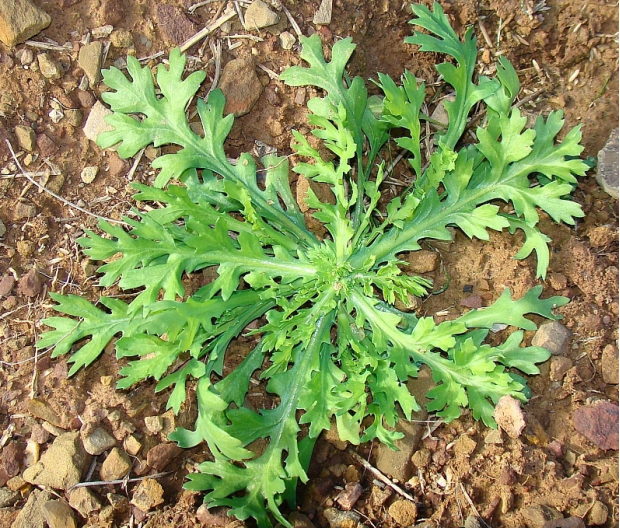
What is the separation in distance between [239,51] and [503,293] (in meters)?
1.86

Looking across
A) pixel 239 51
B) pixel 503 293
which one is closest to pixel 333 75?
pixel 239 51

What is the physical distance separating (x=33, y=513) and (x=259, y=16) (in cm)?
264

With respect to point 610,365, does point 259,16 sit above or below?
above

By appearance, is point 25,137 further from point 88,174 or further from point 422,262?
point 422,262

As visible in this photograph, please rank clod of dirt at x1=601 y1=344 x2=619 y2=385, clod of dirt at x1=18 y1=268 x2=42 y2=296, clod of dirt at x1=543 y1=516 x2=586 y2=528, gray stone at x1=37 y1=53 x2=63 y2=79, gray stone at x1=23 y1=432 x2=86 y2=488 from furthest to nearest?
gray stone at x1=37 y1=53 x2=63 y2=79
clod of dirt at x1=18 y1=268 x2=42 y2=296
clod of dirt at x1=601 y1=344 x2=619 y2=385
gray stone at x1=23 y1=432 x2=86 y2=488
clod of dirt at x1=543 y1=516 x2=586 y2=528

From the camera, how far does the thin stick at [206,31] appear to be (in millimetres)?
3285

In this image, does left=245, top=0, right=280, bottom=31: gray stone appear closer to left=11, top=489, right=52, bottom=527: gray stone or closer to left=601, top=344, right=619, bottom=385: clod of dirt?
left=601, top=344, right=619, bottom=385: clod of dirt

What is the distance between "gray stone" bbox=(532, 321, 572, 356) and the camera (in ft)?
9.62

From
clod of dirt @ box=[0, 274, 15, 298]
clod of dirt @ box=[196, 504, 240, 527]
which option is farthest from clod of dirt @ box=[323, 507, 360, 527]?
clod of dirt @ box=[0, 274, 15, 298]

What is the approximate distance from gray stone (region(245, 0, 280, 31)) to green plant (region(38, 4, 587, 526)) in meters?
0.30

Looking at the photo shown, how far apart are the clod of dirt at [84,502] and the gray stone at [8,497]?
276 millimetres

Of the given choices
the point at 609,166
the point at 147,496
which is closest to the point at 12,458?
the point at 147,496

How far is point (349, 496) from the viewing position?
9.02 feet

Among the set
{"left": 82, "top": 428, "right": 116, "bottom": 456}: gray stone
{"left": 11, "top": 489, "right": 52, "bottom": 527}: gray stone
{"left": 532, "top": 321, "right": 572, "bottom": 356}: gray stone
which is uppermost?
{"left": 532, "top": 321, "right": 572, "bottom": 356}: gray stone
